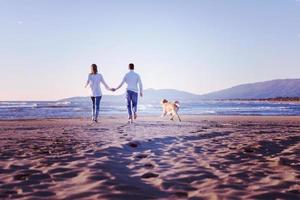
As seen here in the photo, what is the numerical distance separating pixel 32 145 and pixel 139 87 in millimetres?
8543

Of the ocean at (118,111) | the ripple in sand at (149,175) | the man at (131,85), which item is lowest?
the ripple in sand at (149,175)

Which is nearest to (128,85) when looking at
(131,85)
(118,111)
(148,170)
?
(131,85)

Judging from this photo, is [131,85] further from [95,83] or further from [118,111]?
[118,111]

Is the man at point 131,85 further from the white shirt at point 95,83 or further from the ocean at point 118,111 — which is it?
the ocean at point 118,111

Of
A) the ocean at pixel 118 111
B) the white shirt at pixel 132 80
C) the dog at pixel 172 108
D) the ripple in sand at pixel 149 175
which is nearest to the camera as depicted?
the ripple in sand at pixel 149 175

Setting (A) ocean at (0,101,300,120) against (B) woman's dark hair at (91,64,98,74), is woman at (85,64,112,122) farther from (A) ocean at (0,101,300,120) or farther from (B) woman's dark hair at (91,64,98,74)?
(A) ocean at (0,101,300,120)

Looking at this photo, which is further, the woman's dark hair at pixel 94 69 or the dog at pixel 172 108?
the dog at pixel 172 108

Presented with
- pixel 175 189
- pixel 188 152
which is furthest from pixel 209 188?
pixel 188 152

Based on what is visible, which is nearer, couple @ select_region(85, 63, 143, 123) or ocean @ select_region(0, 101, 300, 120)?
couple @ select_region(85, 63, 143, 123)

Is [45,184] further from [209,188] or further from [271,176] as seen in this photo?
[271,176]

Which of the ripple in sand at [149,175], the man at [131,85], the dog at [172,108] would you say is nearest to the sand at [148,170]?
the ripple in sand at [149,175]

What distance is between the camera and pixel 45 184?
14.9ft

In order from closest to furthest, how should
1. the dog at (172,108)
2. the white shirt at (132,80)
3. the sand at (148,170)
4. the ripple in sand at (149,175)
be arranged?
the sand at (148,170) → the ripple in sand at (149,175) → the white shirt at (132,80) → the dog at (172,108)

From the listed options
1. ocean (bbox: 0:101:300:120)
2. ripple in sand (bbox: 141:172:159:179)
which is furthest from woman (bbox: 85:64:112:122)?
ripple in sand (bbox: 141:172:159:179)
